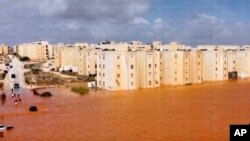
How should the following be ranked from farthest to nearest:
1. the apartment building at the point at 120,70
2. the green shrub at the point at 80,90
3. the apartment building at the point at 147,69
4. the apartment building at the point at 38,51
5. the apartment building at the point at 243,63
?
1. the apartment building at the point at 38,51
2. the apartment building at the point at 243,63
3. the apartment building at the point at 147,69
4. the apartment building at the point at 120,70
5. the green shrub at the point at 80,90

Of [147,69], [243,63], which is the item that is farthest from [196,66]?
[243,63]

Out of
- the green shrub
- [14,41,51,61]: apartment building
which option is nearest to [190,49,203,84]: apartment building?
the green shrub

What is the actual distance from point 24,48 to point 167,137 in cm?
7579

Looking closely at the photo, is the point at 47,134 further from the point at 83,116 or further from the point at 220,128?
the point at 220,128

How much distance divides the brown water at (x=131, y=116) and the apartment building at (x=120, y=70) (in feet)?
4.41

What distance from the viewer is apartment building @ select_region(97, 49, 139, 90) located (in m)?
37.2

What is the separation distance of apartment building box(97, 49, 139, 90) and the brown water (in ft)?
4.41

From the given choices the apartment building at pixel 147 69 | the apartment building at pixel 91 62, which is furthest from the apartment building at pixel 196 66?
the apartment building at pixel 91 62

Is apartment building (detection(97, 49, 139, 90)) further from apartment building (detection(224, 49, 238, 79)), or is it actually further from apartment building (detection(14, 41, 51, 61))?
apartment building (detection(14, 41, 51, 61))

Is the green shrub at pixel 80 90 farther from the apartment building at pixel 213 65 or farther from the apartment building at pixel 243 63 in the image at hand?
the apartment building at pixel 243 63

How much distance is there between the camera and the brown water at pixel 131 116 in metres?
20.0

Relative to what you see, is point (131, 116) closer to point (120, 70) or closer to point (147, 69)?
point (120, 70)

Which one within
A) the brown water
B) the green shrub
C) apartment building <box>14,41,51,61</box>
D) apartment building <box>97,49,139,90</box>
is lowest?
the brown water

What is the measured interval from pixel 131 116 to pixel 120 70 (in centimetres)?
1301
